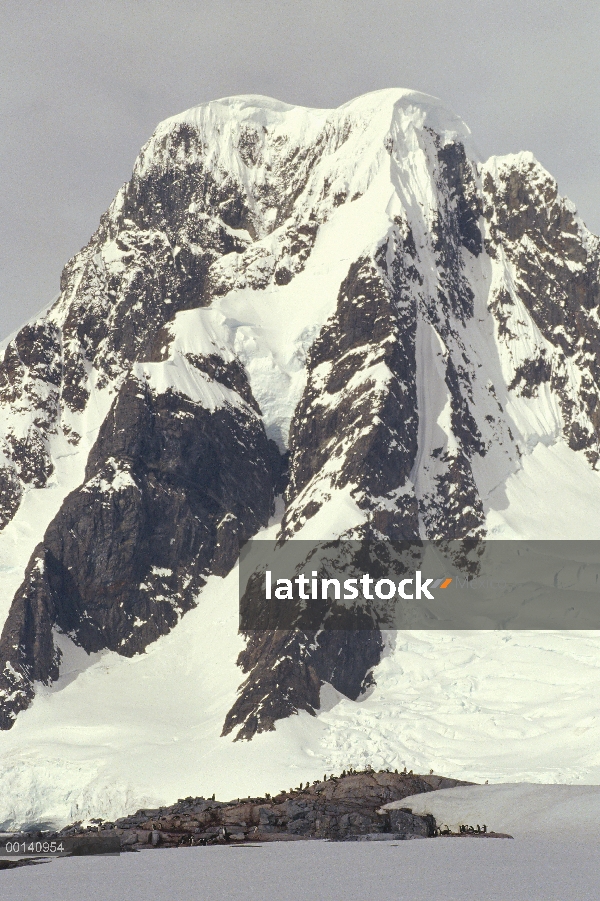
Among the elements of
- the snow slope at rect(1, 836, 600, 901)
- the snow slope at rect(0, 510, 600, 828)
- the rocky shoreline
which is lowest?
the snow slope at rect(1, 836, 600, 901)

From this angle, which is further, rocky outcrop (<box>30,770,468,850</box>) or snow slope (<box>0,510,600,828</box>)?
snow slope (<box>0,510,600,828</box>)

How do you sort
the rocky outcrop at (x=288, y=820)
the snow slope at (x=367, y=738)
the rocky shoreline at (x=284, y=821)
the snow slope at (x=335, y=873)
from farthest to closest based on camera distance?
the snow slope at (x=367, y=738) → the rocky outcrop at (x=288, y=820) → the rocky shoreline at (x=284, y=821) → the snow slope at (x=335, y=873)

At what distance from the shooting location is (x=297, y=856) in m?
82.7

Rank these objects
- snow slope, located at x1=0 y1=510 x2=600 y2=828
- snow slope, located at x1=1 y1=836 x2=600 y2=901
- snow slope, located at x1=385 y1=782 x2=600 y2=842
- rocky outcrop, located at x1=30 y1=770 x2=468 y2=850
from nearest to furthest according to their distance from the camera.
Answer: snow slope, located at x1=1 y1=836 x2=600 y2=901, rocky outcrop, located at x1=30 y1=770 x2=468 y2=850, snow slope, located at x1=385 y1=782 x2=600 y2=842, snow slope, located at x1=0 y1=510 x2=600 y2=828

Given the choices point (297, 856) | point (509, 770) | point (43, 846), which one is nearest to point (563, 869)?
point (297, 856)

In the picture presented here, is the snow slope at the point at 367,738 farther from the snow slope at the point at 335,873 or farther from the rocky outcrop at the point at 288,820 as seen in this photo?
the snow slope at the point at 335,873

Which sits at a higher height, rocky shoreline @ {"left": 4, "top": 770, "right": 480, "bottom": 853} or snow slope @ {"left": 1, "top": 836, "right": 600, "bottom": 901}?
rocky shoreline @ {"left": 4, "top": 770, "right": 480, "bottom": 853}

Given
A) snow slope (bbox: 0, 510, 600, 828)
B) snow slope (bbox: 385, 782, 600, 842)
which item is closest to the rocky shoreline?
snow slope (bbox: 385, 782, 600, 842)

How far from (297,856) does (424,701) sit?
10807cm

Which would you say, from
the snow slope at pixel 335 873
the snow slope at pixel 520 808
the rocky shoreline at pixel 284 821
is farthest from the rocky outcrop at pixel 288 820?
the snow slope at pixel 335 873

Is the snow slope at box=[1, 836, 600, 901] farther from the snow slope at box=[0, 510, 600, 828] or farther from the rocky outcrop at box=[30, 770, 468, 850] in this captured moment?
the snow slope at box=[0, 510, 600, 828]

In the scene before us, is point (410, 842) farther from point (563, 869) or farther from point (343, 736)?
point (343, 736)

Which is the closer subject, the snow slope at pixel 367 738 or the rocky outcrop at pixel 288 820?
the rocky outcrop at pixel 288 820

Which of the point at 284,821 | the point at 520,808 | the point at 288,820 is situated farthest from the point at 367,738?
the point at 288,820
